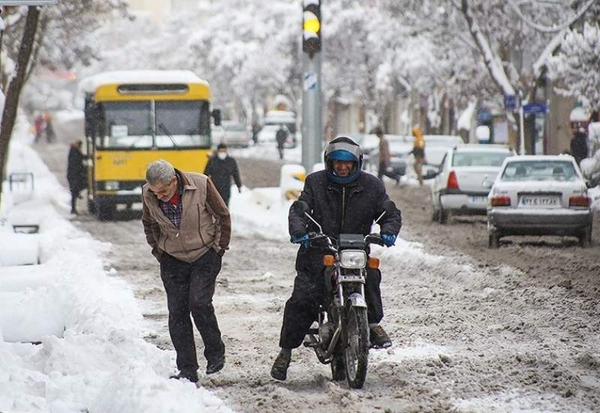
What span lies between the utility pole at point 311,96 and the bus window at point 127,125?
4173 mm

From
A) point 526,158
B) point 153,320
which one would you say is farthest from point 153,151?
point 153,320

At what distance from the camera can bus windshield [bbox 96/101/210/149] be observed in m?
27.3

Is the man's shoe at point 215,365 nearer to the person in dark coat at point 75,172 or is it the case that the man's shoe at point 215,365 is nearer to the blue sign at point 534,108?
the person in dark coat at point 75,172

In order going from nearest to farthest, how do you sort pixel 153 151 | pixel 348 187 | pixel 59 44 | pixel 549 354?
pixel 348 187 < pixel 549 354 < pixel 153 151 < pixel 59 44

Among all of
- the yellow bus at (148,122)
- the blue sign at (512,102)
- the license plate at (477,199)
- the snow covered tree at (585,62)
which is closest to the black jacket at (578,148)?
the snow covered tree at (585,62)

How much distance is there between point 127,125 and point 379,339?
1922 cm

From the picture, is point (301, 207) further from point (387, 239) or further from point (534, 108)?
point (534, 108)

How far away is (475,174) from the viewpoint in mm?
24875

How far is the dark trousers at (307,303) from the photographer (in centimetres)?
880

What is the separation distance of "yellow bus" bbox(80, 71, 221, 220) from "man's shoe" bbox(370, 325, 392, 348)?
18.6 m

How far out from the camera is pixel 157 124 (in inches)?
1073

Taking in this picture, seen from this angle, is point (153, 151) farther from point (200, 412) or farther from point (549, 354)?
point (200, 412)

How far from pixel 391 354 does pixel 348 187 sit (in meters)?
1.92

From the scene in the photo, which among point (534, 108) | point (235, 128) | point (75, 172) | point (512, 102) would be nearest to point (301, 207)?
point (75, 172)
